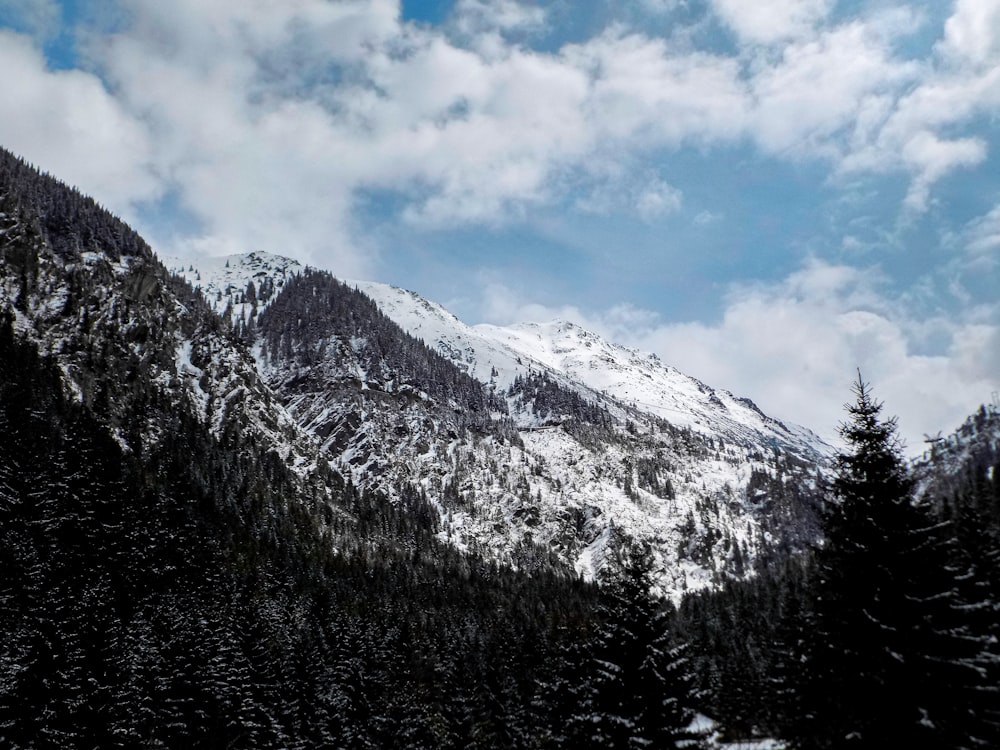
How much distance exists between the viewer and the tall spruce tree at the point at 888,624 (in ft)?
44.3

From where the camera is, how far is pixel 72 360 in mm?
161375

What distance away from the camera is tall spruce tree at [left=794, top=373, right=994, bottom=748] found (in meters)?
13.5

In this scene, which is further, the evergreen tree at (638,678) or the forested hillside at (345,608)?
the evergreen tree at (638,678)

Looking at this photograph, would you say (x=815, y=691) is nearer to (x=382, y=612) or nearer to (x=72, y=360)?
(x=382, y=612)

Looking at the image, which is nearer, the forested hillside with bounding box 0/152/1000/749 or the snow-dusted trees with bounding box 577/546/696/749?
the forested hillside with bounding box 0/152/1000/749

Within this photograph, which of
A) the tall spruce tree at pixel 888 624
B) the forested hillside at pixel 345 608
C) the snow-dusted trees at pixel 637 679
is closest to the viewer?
the tall spruce tree at pixel 888 624

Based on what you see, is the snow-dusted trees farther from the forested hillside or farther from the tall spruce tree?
the tall spruce tree

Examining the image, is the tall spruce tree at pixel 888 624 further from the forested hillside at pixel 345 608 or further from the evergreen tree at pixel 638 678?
the evergreen tree at pixel 638 678

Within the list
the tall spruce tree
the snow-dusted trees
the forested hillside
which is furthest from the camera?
the snow-dusted trees

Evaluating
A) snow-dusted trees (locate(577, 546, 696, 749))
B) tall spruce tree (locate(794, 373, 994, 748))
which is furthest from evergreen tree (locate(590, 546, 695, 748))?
tall spruce tree (locate(794, 373, 994, 748))

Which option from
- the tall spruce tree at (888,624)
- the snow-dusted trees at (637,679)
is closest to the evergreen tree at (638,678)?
the snow-dusted trees at (637,679)

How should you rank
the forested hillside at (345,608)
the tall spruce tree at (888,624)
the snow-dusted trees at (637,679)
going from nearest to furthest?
1. the tall spruce tree at (888,624)
2. the forested hillside at (345,608)
3. the snow-dusted trees at (637,679)

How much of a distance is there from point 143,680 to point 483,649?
43.8 meters

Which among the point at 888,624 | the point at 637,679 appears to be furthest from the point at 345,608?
the point at 888,624
